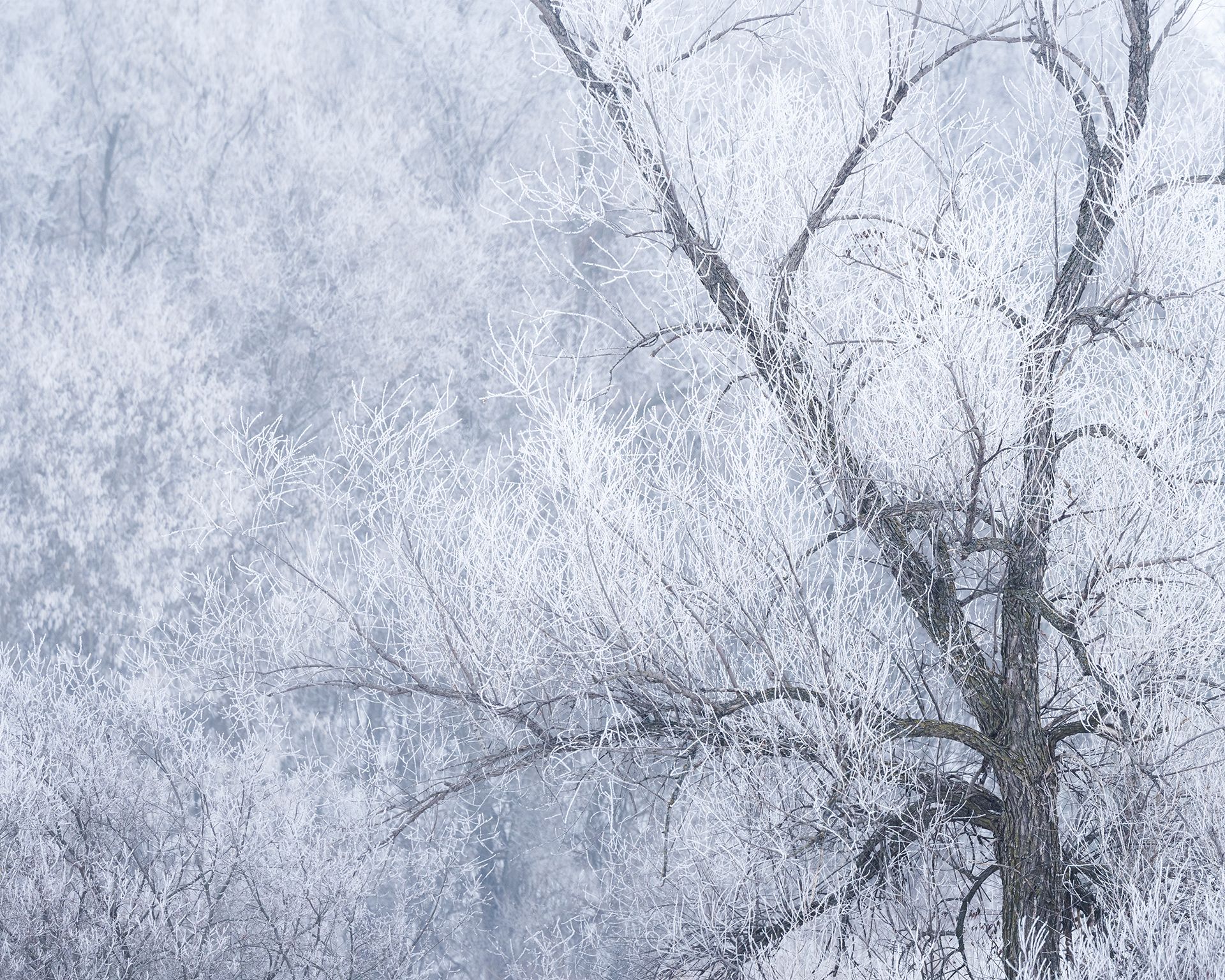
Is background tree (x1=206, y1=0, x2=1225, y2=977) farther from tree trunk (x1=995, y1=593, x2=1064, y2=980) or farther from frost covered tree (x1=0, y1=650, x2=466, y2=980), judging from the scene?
frost covered tree (x1=0, y1=650, x2=466, y2=980)

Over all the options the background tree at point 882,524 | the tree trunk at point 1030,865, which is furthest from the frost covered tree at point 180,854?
the tree trunk at point 1030,865

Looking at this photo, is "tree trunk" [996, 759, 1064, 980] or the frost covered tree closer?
"tree trunk" [996, 759, 1064, 980]

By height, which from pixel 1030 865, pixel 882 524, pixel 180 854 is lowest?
pixel 1030 865

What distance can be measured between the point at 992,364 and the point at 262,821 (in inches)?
379

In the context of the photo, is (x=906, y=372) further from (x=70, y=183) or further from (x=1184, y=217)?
(x=70, y=183)

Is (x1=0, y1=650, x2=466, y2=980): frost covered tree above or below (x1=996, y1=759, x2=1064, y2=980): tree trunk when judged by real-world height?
above

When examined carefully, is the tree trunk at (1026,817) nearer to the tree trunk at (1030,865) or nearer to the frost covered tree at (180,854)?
the tree trunk at (1030,865)

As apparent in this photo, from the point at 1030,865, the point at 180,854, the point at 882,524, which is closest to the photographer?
the point at 1030,865

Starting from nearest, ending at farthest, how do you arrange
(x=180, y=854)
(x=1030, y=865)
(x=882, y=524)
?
(x=1030, y=865), (x=882, y=524), (x=180, y=854)

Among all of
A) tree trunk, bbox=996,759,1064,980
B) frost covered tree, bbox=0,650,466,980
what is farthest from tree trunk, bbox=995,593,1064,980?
frost covered tree, bbox=0,650,466,980

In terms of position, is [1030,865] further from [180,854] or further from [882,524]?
[180,854]

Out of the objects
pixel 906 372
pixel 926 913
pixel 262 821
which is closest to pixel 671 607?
pixel 906 372

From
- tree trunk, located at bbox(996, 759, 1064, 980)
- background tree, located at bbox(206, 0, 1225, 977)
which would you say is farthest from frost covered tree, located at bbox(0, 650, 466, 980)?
tree trunk, located at bbox(996, 759, 1064, 980)

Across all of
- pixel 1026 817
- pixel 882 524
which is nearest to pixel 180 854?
pixel 882 524
